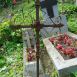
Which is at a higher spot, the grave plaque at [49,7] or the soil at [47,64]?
the grave plaque at [49,7]

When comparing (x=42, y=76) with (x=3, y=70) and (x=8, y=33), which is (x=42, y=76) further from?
(x=8, y=33)

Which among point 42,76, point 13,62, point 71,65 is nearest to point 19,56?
point 13,62

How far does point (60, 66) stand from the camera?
5.82 ft

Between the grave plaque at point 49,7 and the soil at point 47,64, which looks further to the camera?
the grave plaque at point 49,7

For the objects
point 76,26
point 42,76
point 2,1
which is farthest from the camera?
point 2,1

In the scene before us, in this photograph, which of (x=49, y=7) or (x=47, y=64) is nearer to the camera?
(x=47, y=64)

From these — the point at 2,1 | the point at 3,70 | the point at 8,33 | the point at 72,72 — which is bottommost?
the point at 3,70

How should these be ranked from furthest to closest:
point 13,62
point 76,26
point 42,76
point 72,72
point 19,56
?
1. point 76,26
2. point 19,56
3. point 13,62
4. point 42,76
5. point 72,72

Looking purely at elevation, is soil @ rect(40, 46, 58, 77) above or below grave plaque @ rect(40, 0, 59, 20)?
below

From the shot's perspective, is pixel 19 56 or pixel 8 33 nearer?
pixel 19 56

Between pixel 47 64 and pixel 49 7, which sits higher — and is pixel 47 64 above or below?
below

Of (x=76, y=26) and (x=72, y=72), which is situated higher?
(x=76, y=26)

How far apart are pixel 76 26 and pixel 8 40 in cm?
347

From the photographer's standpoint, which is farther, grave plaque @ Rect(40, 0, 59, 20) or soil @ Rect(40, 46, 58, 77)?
grave plaque @ Rect(40, 0, 59, 20)
